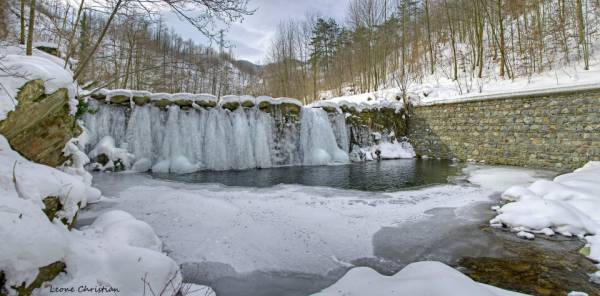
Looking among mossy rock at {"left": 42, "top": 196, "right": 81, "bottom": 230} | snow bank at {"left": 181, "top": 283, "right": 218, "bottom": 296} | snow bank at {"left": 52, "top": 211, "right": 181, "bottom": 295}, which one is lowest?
snow bank at {"left": 181, "top": 283, "right": 218, "bottom": 296}

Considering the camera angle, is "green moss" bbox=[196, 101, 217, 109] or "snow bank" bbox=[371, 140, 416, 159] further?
"snow bank" bbox=[371, 140, 416, 159]

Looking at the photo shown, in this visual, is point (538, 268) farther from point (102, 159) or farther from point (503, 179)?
point (102, 159)

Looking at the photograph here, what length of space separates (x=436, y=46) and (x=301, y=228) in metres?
19.8

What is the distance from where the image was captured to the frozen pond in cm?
218

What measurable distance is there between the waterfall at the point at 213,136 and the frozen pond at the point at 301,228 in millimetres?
2760

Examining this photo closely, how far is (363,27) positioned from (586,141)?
54.2 ft

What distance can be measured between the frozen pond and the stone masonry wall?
2.49m

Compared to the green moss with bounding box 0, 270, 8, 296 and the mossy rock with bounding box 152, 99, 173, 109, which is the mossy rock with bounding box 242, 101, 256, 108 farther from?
the green moss with bounding box 0, 270, 8, 296

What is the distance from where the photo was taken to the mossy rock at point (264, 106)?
30.8ft

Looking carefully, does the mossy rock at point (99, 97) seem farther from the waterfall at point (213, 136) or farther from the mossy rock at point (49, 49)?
the mossy rock at point (49, 49)

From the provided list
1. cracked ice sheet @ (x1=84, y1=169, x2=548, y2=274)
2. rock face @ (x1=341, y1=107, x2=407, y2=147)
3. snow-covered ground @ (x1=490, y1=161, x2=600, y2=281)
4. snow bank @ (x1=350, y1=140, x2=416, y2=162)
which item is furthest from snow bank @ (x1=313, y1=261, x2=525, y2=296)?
rock face @ (x1=341, y1=107, x2=407, y2=147)

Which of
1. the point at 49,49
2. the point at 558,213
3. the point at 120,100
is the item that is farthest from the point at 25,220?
the point at 120,100

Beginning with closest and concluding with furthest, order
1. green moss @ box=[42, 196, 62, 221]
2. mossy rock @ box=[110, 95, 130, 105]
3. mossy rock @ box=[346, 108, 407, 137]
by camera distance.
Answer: green moss @ box=[42, 196, 62, 221]
mossy rock @ box=[110, 95, 130, 105]
mossy rock @ box=[346, 108, 407, 137]

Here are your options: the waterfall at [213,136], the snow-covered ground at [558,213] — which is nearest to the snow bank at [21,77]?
A: the snow-covered ground at [558,213]
